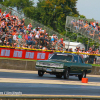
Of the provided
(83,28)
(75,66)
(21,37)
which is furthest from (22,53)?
(83,28)

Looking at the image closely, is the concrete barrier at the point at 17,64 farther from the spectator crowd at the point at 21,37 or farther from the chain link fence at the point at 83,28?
the chain link fence at the point at 83,28

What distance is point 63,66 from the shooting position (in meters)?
15.0

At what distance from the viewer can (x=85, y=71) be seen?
17141 mm

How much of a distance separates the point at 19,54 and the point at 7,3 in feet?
234

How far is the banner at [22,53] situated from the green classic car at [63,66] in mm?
7867

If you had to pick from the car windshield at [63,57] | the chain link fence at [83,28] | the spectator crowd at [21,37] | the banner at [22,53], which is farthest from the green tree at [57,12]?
the car windshield at [63,57]

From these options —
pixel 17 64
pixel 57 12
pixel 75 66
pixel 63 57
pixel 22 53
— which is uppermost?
pixel 57 12

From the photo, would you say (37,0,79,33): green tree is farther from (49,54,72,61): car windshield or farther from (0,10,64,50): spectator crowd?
(49,54,72,61): car windshield

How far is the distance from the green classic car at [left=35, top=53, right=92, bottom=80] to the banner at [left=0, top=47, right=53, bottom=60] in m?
7.87

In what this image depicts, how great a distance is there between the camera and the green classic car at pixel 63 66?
596 inches

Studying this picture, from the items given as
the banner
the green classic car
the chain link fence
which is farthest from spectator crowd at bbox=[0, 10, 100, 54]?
the green classic car

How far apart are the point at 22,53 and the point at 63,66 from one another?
9545mm

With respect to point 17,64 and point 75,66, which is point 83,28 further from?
point 75,66

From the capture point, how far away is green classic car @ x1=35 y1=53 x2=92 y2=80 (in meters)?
15.1
